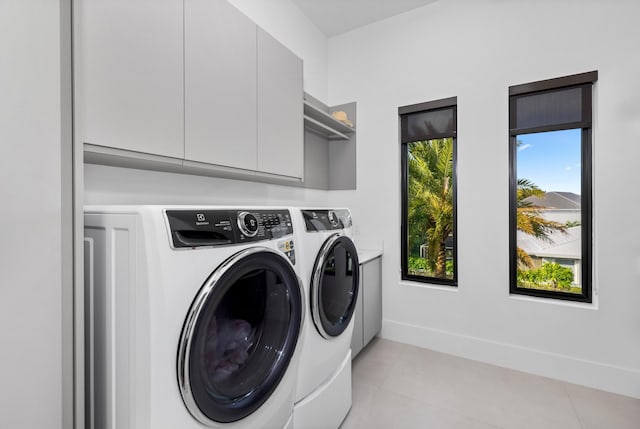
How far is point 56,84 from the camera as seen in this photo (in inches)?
33.6

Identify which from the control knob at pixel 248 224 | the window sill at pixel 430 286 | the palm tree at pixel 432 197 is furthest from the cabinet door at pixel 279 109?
the window sill at pixel 430 286

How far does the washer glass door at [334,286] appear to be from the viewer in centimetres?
139

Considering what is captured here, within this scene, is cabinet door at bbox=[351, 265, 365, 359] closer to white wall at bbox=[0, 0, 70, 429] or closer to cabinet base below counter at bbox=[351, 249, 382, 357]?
cabinet base below counter at bbox=[351, 249, 382, 357]

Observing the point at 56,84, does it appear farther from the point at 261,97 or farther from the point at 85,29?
the point at 261,97

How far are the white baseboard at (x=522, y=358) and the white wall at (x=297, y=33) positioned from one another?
7.82ft

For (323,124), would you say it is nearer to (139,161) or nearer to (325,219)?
(325,219)

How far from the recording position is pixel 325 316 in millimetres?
1476

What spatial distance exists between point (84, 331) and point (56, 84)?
0.74 meters

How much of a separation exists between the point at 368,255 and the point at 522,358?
1.35 m

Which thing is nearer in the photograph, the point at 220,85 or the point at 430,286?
the point at 220,85

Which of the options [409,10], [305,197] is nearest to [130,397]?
[305,197]

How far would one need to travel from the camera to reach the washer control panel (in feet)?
4.56

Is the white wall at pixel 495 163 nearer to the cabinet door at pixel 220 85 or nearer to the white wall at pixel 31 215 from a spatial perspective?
the cabinet door at pixel 220 85

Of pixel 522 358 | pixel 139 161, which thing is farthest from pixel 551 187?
pixel 139 161
